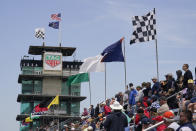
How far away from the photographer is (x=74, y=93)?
57938 mm

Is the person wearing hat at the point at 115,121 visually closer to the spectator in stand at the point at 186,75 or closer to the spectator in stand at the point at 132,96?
the spectator in stand at the point at 186,75

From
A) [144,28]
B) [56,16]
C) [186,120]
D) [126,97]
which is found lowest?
[186,120]

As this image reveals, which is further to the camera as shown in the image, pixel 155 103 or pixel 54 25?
pixel 54 25

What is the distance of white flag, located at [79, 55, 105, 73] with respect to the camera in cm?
2244

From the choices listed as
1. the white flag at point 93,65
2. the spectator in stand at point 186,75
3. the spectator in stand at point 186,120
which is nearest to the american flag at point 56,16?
the white flag at point 93,65

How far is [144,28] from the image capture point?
60.6ft

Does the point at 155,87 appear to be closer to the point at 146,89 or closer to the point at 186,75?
the point at 146,89

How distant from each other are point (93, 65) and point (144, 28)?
5075 millimetres

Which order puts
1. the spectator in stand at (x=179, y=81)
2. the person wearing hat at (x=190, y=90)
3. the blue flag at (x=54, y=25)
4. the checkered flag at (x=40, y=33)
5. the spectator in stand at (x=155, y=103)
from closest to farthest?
the person wearing hat at (x=190, y=90) → the spectator in stand at (x=155, y=103) → the spectator in stand at (x=179, y=81) → the blue flag at (x=54, y=25) → the checkered flag at (x=40, y=33)

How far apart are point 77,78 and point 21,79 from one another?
33.4m

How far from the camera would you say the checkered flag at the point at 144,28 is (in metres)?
18.1

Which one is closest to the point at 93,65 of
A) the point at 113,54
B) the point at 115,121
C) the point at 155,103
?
the point at 113,54

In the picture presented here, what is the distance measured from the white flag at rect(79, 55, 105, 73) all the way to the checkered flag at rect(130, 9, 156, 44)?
4591mm

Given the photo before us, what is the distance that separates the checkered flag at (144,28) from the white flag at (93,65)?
181 inches
